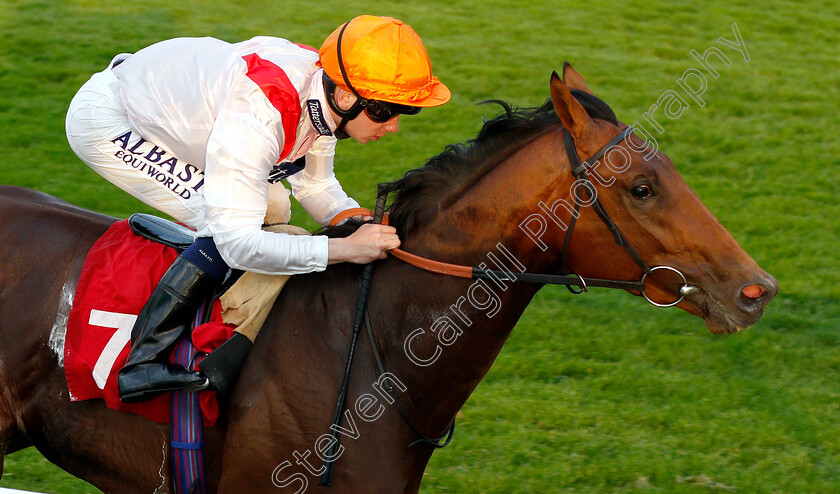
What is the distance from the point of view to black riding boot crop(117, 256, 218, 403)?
266cm

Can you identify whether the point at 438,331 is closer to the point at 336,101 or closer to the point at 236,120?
the point at 336,101

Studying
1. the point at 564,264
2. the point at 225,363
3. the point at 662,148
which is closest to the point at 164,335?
the point at 225,363

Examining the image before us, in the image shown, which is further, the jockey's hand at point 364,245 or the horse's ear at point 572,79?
the horse's ear at point 572,79

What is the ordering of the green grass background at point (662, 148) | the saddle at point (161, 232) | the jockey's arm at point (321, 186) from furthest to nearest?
the green grass background at point (662, 148), the jockey's arm at point (321, 186), the saddle at point (161, 232)

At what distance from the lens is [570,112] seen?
249 cm

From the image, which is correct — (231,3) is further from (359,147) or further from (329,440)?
(329,440)

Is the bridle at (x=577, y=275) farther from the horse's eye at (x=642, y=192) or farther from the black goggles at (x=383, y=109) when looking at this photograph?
the black goggles at (x=383, y=109)

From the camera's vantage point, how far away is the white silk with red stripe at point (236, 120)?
2.54 metres

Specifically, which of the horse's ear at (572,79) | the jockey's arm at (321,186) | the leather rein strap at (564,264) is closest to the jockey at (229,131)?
the leather rein strap at (564,264)

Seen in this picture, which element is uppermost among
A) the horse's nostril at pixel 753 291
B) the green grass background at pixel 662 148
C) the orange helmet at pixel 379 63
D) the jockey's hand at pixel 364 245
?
the orange helmet at pixel 379 63

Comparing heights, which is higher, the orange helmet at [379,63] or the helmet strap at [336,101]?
the orange helmet at [379,63]

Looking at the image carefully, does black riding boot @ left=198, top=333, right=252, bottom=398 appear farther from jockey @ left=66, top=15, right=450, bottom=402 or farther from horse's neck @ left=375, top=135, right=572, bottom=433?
horse's neck @ left=375, top=135, right=572, bottom=433

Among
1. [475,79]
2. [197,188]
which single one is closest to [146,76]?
[197,188]

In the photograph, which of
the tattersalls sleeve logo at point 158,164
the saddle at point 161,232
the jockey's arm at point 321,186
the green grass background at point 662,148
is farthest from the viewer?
the green grass background at point 662,148
